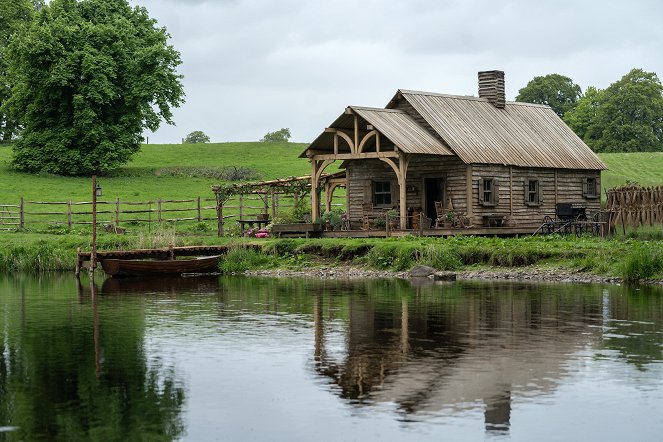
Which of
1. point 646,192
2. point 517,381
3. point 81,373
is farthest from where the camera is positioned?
point 646,192

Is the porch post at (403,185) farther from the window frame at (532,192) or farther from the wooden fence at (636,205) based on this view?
the wooden fence at (636,205)

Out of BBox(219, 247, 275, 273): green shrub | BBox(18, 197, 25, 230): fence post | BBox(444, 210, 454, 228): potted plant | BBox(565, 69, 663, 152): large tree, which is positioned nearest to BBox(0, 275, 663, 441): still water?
BBox(219, 247, 275, 273): green shrub

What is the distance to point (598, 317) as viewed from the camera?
945 inches

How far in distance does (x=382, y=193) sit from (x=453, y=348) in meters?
27.3

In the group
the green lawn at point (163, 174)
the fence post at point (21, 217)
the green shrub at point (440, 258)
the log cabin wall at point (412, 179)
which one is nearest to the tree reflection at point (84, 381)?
the green shrub at point (440, 258)

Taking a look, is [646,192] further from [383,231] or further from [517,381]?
[517,381]

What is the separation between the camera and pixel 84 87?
6700 centimetres

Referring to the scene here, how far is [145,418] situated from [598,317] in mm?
12667

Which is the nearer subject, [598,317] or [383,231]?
[598,317]

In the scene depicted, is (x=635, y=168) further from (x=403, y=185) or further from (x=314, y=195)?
(x=403, y=185)

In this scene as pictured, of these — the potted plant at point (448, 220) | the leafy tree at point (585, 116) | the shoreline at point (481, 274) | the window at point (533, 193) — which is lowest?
the shoreline at point (481, 274)

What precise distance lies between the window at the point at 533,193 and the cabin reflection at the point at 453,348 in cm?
1861

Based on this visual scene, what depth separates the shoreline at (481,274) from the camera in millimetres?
33188

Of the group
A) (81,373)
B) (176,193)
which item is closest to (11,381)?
(81,373)
